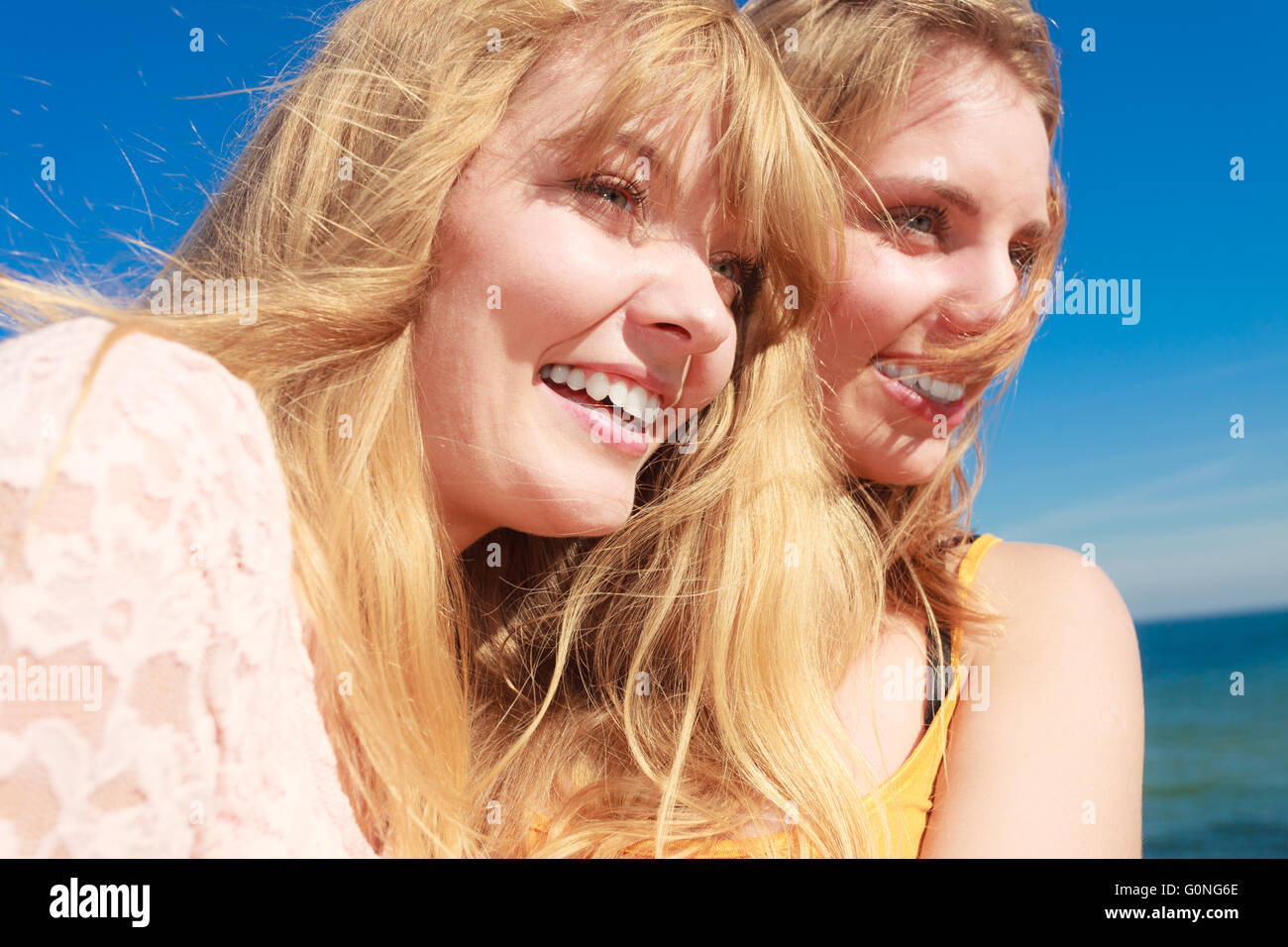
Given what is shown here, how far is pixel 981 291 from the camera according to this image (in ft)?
8.66

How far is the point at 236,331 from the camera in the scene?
1850 mm

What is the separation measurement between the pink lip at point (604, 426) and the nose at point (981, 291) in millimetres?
1089

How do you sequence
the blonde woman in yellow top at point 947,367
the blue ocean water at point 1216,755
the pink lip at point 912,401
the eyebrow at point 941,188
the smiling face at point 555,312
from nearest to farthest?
the smiling face at point 555,312 < the blonde woman in yellow top at point 947,367 < the eyebrow at point 941,188 < the pink lip at point 912,401 < the blue ocean water at point 1216,755

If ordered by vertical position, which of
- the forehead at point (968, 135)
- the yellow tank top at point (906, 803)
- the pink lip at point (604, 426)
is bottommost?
the yellow tank top at point (906, 803)

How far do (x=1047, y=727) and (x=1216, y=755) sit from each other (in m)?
21.8

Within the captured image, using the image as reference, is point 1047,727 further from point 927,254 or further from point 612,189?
point 612,189

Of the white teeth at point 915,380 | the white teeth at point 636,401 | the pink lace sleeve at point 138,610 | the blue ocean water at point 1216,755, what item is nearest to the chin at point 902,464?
the white teeth at point 915,380

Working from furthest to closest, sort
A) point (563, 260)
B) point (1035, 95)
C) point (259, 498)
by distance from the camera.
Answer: point (1035, 95), point (563, 260), point (259, 498)

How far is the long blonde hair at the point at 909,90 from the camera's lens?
2652mm

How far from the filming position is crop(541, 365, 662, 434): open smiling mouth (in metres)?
2.12

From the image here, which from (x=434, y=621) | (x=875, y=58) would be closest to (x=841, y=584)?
(x=434, y=621)

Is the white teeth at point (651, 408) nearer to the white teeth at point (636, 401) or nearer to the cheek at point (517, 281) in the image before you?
the white teeth at point (636, 401)

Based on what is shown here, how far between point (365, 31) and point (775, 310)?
51.1 inches
